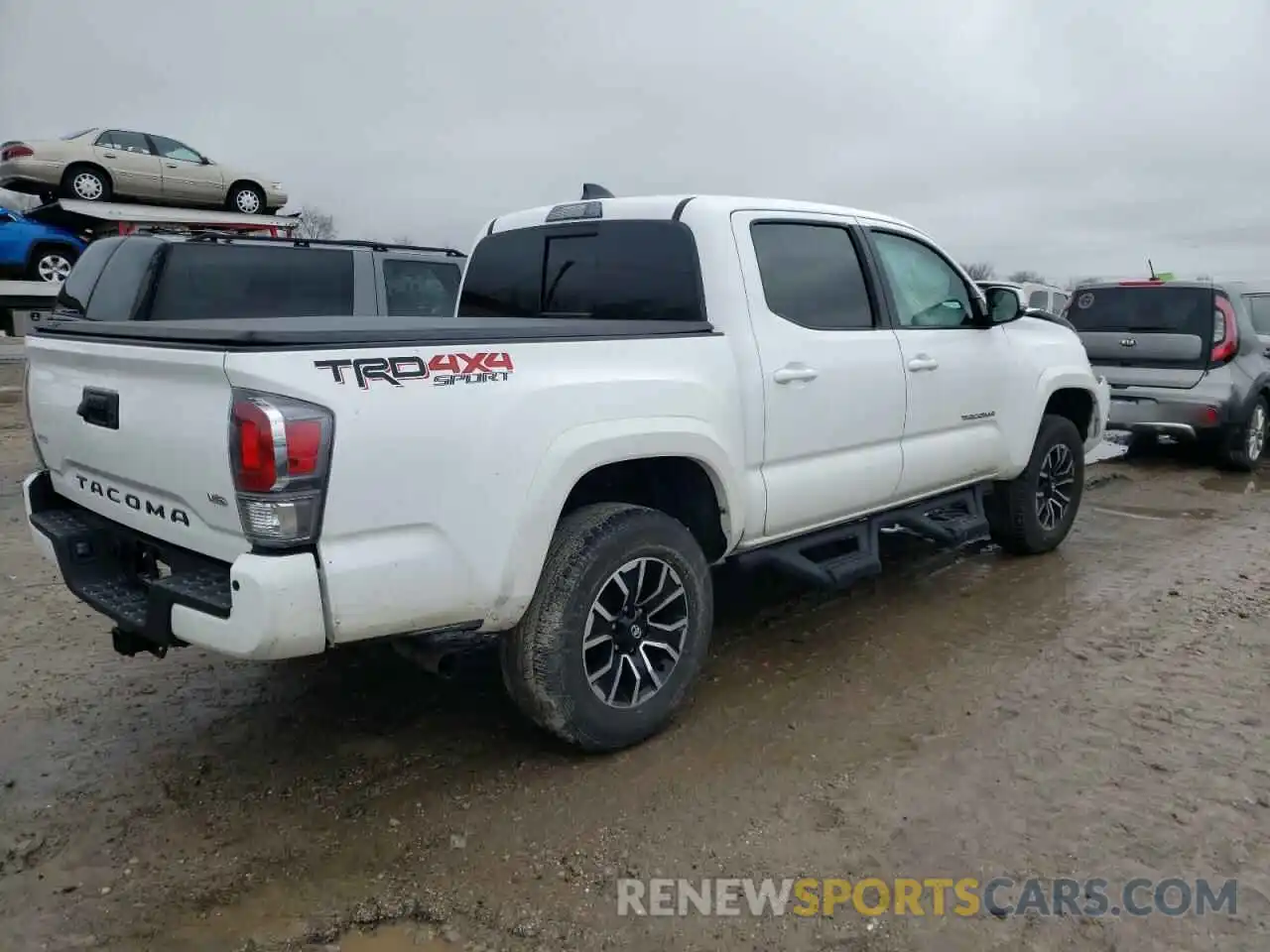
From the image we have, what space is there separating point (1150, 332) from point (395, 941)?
8900mm

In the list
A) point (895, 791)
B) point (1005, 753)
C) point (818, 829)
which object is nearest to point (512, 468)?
point (818, 829)

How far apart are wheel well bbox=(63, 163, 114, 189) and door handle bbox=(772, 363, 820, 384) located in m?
15.3

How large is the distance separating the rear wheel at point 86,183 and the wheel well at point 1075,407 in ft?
50.0

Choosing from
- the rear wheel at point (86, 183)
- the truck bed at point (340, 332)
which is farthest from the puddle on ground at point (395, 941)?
the rear wheel at point (86, 183)

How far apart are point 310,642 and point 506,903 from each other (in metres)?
0.89

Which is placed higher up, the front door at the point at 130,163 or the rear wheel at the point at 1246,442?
the front door at the point at 130,163

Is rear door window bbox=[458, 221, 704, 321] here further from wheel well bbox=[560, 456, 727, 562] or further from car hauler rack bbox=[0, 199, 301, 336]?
car hauler rack bbox=[0, 199, 301, 336]

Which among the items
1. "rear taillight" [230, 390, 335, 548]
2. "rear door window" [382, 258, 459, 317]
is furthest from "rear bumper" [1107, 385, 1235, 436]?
"rear taillight" [230, 390, 335, 548]

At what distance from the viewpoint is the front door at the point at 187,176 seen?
52.5ft

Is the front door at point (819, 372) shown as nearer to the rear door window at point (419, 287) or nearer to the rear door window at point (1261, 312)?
the rear door window at point (419, 287)

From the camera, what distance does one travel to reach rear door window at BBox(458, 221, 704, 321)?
3.79 meters

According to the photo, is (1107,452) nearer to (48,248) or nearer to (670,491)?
(670,491)

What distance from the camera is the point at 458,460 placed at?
2734mm

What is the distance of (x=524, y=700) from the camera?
314 cm
